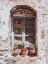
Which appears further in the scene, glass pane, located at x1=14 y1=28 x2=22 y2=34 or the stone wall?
glass pane, located at x1=14 y1=28 x2=22 y2=34

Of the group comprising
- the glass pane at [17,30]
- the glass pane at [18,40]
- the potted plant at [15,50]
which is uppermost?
the glass pane at [17,30]

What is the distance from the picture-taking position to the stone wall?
665 centimetres

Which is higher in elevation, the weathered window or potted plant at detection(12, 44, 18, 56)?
the weathered window

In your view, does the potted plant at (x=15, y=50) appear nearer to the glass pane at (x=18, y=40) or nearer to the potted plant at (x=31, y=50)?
the glass pane at (x=18, y=40)

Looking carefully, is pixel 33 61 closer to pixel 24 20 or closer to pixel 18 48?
pixel 18 48

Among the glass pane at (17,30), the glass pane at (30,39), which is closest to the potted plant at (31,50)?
the glass pane at (30,39)

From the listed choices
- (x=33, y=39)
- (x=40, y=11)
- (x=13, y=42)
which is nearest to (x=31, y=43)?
(x=33, y=39)

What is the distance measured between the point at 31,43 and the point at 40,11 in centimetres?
107

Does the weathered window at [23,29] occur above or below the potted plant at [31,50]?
above

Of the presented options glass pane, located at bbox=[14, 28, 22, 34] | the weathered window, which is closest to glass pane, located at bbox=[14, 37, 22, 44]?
the weathered window

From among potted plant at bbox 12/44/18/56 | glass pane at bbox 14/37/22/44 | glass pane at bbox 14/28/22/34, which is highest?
glass pane at bbox 14/28/22/34

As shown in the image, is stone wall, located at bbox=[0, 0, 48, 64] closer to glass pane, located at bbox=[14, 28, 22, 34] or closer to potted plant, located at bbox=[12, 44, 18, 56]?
potted plant, located at bbox=[12, 44, 18, 56]

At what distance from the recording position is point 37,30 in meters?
6.70

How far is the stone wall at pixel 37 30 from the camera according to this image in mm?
6652
